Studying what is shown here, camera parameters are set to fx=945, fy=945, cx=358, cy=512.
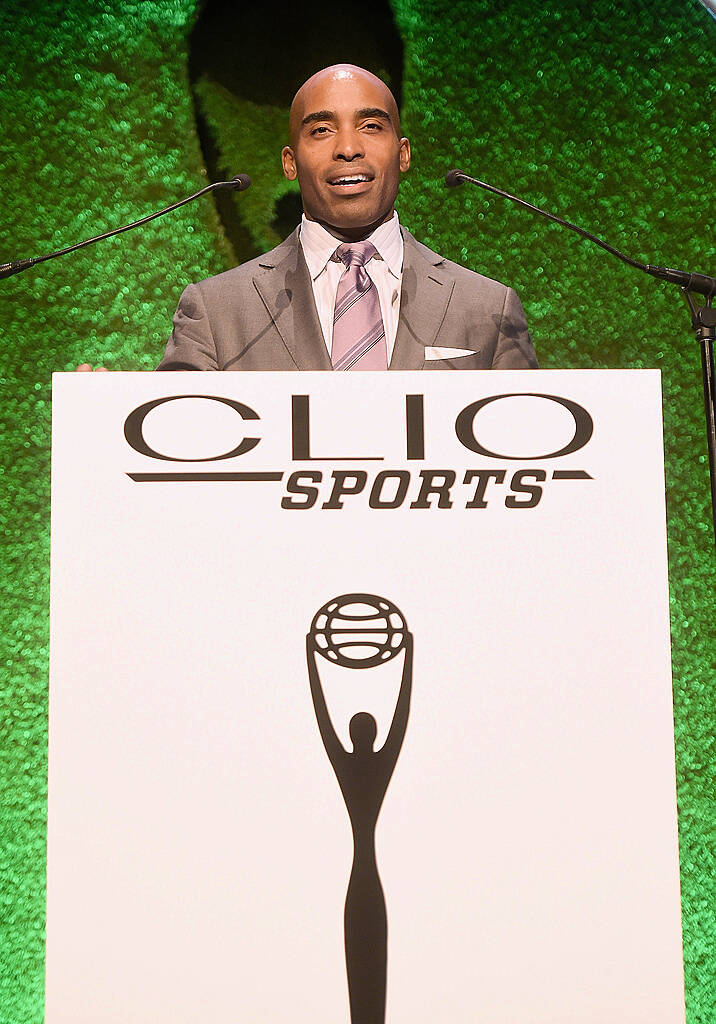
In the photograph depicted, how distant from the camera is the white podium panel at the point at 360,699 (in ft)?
3.47

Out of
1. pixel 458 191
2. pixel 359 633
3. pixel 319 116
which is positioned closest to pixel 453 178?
pixel 319 116

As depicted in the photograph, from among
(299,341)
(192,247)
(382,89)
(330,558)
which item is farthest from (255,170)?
(330,558)

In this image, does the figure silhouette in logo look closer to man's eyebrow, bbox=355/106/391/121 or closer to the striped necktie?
the striped necktie

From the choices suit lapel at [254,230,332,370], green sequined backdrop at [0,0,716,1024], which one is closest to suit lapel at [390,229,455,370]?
suit lapel at [254,230,332,370]

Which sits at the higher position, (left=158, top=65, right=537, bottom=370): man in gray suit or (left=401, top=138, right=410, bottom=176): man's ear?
(left=401, top=138, right=410, bottom=176): man's ear

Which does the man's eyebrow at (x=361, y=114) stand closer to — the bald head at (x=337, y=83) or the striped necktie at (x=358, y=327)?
the bald head at (x=337, y=83)

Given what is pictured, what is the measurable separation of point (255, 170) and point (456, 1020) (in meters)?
1.88

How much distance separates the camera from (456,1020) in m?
1.06

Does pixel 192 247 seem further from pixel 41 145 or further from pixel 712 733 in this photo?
pixel 712 733

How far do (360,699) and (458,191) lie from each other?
5.23 ft

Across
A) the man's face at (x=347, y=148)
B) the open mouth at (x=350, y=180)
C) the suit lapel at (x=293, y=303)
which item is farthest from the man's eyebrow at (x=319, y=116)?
the suit lapel at (x=293, y=303)

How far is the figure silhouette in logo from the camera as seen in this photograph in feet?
3.46

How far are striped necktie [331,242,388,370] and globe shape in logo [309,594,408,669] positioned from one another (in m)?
0.80

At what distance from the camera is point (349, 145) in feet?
6.13
